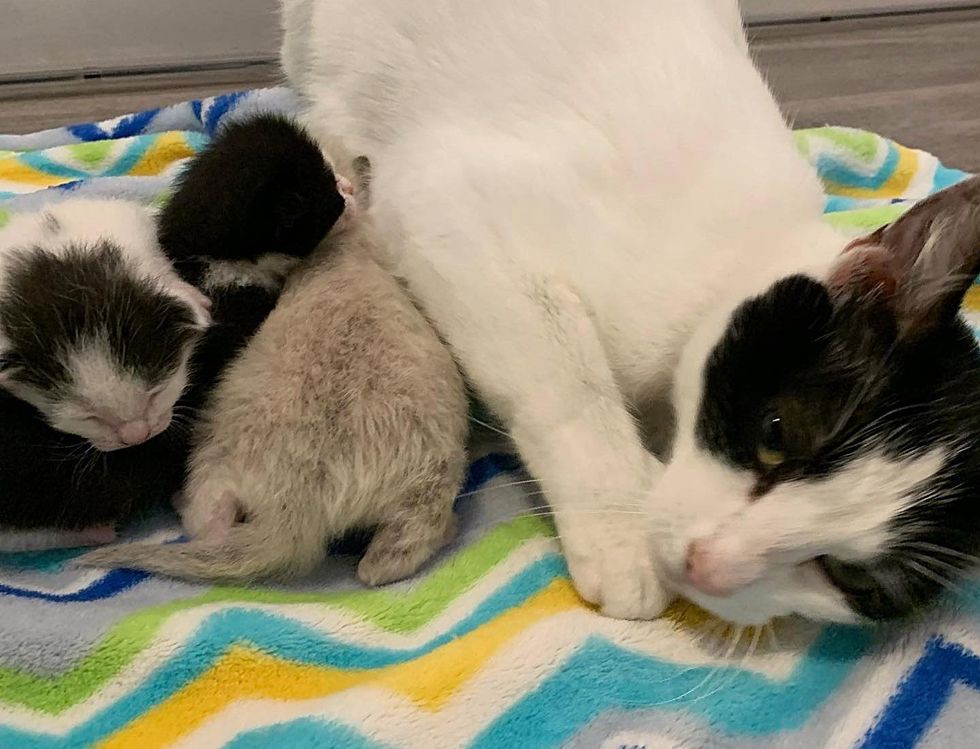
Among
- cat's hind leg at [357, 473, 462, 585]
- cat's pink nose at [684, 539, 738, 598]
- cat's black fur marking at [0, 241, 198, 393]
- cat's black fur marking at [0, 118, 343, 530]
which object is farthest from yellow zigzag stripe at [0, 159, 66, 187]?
cat's pink nose at [684, 539, 738, 598]

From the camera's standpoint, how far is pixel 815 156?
1762 mm

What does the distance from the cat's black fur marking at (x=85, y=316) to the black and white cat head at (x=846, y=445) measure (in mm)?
550

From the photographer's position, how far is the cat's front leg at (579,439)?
0.99 meters

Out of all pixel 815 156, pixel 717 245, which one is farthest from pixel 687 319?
pixel 815 156

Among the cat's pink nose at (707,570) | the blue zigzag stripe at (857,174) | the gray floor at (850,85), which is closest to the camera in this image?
the cat's pink nose at (707,570)

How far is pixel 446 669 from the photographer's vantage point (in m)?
0.91

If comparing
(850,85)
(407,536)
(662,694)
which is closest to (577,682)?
(662,694)

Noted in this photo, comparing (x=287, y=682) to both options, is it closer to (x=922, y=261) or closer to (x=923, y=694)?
(x=923, y=694)

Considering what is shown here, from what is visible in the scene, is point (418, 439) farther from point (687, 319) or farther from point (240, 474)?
point (687, 319)

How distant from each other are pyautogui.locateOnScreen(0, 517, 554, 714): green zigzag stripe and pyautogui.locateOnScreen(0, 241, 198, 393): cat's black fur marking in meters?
0.26

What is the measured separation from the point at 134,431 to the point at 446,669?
1.37 ft

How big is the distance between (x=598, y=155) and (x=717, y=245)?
0.63 feet

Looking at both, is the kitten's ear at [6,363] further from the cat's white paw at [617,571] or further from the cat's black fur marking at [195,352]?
the cat's white paw at [617,571]

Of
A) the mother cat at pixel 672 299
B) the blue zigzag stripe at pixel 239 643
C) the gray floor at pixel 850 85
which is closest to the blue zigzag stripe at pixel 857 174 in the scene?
the gray floor at pixel 850 85
